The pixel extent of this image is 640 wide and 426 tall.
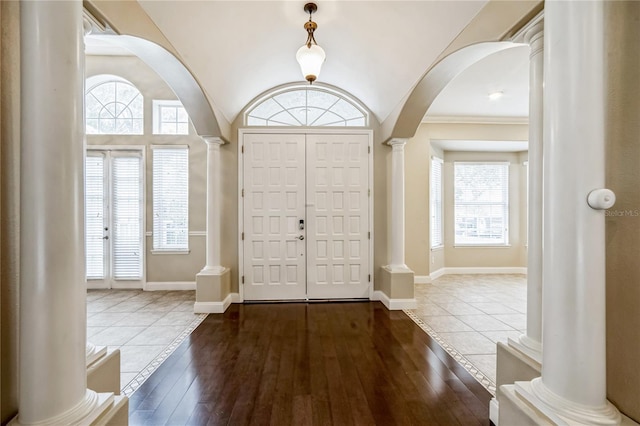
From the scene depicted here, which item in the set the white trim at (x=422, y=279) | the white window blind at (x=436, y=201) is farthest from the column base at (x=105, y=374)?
the white window blind at (x=436, y=201)

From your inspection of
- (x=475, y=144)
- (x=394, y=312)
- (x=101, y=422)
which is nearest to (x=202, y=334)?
(x=101, y=422)

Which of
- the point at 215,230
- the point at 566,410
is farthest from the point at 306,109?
the point at 566,410

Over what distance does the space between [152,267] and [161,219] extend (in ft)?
2.71

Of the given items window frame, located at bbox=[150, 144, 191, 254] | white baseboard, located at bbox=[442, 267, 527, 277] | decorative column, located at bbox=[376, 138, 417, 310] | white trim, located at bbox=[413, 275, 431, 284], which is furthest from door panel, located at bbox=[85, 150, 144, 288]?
white baseboard, located at bbox=[442, 267, 527, 277]

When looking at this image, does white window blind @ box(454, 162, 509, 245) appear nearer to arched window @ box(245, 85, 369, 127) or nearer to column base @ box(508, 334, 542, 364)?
arched window @ box(245, 85, 369, 127)

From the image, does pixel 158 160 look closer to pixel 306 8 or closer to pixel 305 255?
pixel 305 255

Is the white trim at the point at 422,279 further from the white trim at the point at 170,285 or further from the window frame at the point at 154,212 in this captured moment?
the window frame at the point at 154,212

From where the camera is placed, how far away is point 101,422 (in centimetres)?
120

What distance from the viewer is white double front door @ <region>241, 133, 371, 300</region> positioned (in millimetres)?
4266

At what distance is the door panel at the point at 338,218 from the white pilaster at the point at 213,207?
127 cm

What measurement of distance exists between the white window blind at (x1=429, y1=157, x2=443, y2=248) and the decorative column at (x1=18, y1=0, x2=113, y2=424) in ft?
17.9

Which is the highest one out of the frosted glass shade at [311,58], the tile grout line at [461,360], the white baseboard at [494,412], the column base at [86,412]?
the frosted glass shade at [311,58]

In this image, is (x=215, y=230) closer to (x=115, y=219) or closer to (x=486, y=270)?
(x=115, y=219)

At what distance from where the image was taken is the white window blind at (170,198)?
4988mm
